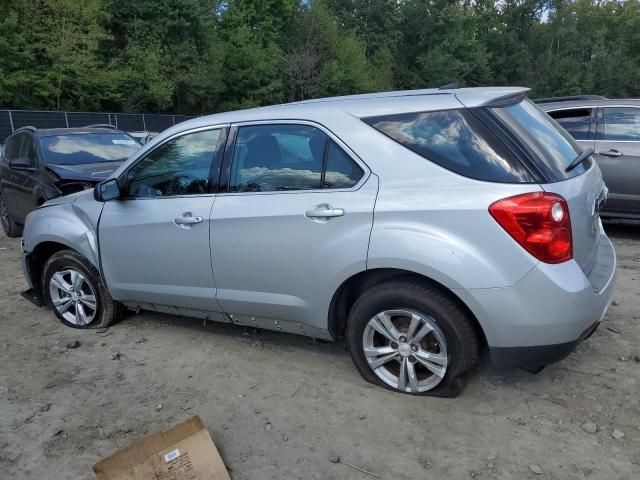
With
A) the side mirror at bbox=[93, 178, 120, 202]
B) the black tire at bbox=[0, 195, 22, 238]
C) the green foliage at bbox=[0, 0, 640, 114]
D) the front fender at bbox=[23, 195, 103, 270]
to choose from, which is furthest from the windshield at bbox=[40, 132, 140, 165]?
the green foliage at bbox=[0, 0, 640, 114]

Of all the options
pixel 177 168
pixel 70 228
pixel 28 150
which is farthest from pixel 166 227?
pixel 28 150

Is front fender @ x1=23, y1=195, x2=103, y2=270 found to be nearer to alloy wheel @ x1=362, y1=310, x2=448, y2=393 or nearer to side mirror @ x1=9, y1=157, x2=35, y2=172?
alloy wheel @ x1=362, y1=310, x2=448, y2=393

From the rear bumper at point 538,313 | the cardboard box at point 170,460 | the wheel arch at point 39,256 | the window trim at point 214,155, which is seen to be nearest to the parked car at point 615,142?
the rear bumper at point 538,313

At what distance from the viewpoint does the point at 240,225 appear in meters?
3.37

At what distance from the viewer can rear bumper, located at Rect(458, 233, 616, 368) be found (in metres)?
2.63

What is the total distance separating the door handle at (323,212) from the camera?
9.88ft

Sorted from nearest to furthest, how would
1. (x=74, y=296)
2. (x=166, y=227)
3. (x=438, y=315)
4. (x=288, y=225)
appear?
(x=438, y=315)
(x=288, y=225)
(x=166, y=227)
(x=74, y=296)

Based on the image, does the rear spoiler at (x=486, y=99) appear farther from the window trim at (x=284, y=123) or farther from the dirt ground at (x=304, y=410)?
the dirt ground at (x=304, y=410)

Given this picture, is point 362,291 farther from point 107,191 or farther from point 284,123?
point 107,191

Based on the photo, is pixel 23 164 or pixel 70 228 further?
pixel 23 164

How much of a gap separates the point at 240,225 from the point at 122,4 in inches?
1443

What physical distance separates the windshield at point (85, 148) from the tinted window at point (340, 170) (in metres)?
5.23

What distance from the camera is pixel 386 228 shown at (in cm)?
288

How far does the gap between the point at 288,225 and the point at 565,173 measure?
1.55 metres
